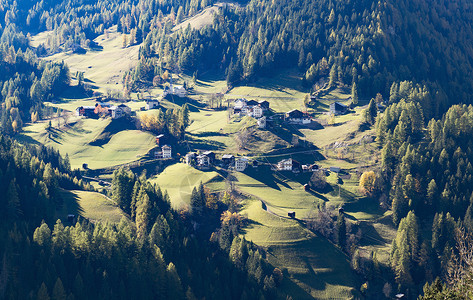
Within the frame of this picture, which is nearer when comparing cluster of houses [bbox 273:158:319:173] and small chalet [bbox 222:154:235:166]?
cluster of houses [bbox 273:158:319:173]

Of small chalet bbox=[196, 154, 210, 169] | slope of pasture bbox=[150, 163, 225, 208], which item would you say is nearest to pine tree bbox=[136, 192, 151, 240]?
slope of pasture bbox=[150, 163, 225, 208]

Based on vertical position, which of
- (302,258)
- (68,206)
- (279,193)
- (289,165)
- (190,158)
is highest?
(289,165)

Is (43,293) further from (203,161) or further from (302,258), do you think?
(203,161)

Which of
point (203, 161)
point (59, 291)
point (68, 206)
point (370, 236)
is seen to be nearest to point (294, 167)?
point (203, 161)

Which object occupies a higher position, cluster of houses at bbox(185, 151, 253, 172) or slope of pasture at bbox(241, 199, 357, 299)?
cluster of houses at bbox(185, 151, 253, 172)

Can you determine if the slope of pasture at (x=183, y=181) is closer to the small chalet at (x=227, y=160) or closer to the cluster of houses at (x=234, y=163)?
the cluster of houses at (x=234, y=163)

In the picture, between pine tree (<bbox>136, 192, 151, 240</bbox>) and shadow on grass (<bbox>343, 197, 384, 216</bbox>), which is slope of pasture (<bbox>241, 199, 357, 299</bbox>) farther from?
pine tree (<bbox>136, 192, 151, 240</bbox>)
